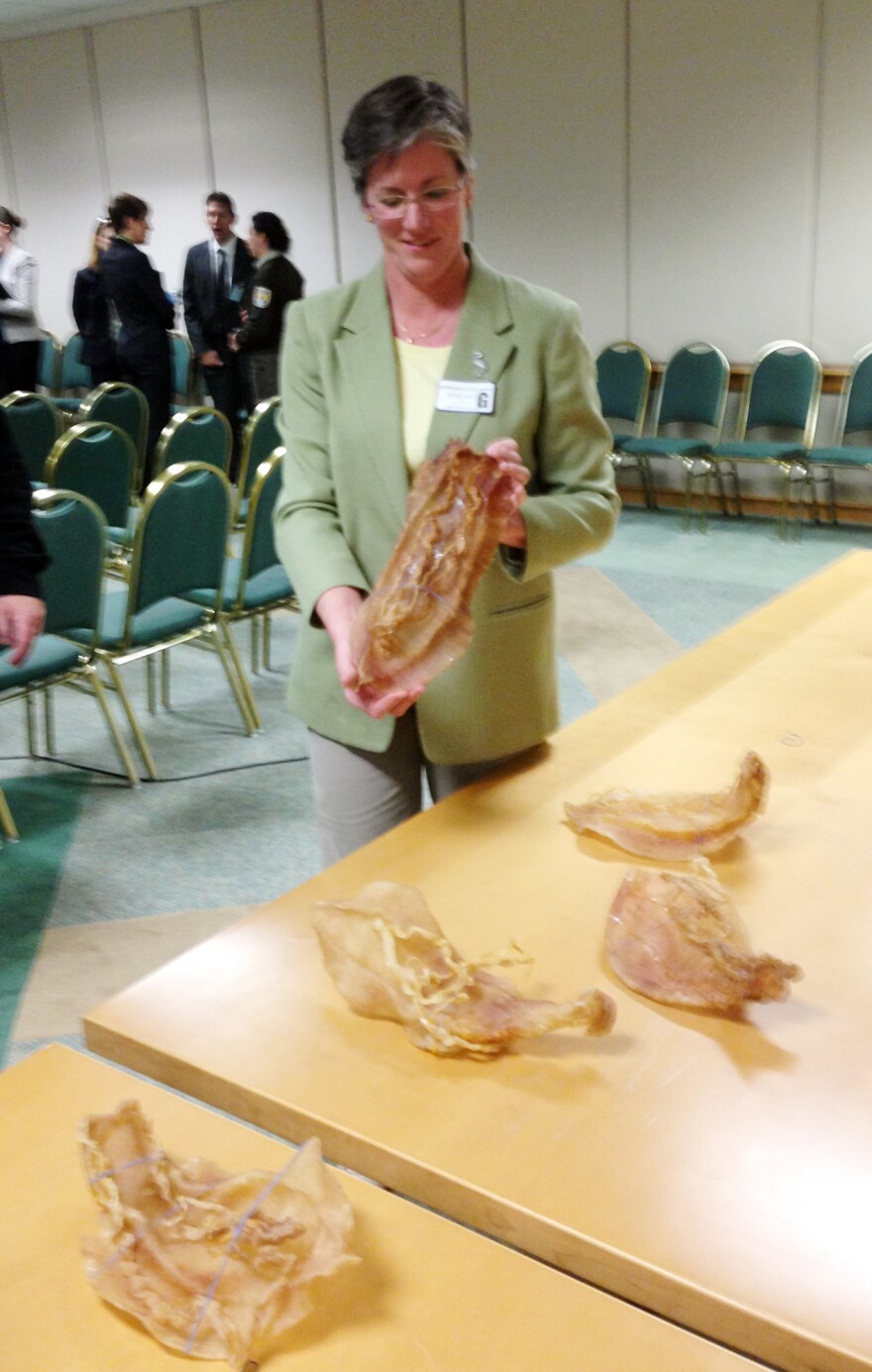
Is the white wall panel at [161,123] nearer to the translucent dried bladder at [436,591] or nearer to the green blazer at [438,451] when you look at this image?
the green blazer at [438,451]

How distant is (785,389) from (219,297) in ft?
13.1

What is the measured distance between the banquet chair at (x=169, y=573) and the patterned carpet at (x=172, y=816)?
243mm

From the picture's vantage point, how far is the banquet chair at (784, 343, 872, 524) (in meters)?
6.63

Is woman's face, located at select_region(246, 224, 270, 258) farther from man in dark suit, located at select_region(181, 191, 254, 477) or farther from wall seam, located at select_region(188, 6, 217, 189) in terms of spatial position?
wall seam, located at select_region(188, 6, 217, 189)

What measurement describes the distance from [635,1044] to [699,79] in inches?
287

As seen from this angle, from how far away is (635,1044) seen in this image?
1203 mm

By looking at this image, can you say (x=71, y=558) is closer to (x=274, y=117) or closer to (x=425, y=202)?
(x=425, y=202)

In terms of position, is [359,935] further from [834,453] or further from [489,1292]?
[834,453]

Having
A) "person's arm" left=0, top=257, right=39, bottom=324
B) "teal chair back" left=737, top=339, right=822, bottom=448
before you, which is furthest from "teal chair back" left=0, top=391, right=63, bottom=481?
"teal chair back" left=737, top=339, right=822, bottom=448

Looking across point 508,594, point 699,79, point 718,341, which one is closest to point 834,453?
point 718,341

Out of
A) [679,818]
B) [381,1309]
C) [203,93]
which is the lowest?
[381,1309]

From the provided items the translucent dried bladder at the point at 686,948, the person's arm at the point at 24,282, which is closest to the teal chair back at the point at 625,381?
the person's arm at the point at 24,282

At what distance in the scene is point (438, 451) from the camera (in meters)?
1.77

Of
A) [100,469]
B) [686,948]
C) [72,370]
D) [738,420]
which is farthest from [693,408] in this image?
[686,948]
